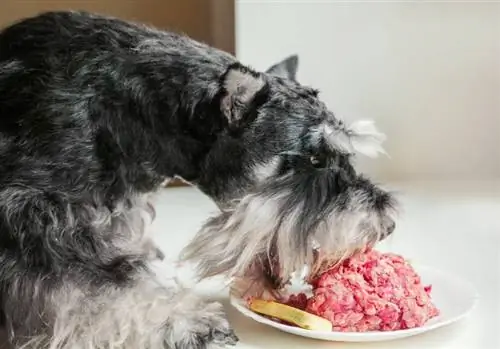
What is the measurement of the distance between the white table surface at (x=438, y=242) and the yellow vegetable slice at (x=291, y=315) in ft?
0.11

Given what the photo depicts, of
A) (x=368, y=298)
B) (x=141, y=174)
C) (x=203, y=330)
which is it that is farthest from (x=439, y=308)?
(x=141, y=174)

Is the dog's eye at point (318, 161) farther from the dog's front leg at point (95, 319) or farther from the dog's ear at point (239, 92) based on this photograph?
the dog's front leg at point (95, 319)

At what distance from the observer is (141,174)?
130 centimetres

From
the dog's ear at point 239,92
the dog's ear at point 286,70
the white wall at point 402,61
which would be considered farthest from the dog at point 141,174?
the white wall at point 402,61

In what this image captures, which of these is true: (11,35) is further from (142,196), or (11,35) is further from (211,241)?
(211,241)

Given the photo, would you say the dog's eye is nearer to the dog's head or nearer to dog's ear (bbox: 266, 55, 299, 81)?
the dog's head

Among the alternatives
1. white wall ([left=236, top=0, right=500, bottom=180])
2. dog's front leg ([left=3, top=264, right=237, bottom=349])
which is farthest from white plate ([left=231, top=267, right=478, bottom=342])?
white wall ([left=236, top=0, right=500, bottom=180])

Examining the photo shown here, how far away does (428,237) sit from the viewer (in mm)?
1759

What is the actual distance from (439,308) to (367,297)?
14 cm

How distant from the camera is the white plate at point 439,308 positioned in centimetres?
125

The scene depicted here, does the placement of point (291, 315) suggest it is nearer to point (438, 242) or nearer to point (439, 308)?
point (439, 308)

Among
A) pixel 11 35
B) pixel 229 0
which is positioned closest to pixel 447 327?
pixel 11 35

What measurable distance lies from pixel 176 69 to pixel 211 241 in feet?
0.81

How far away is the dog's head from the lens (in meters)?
1.26
